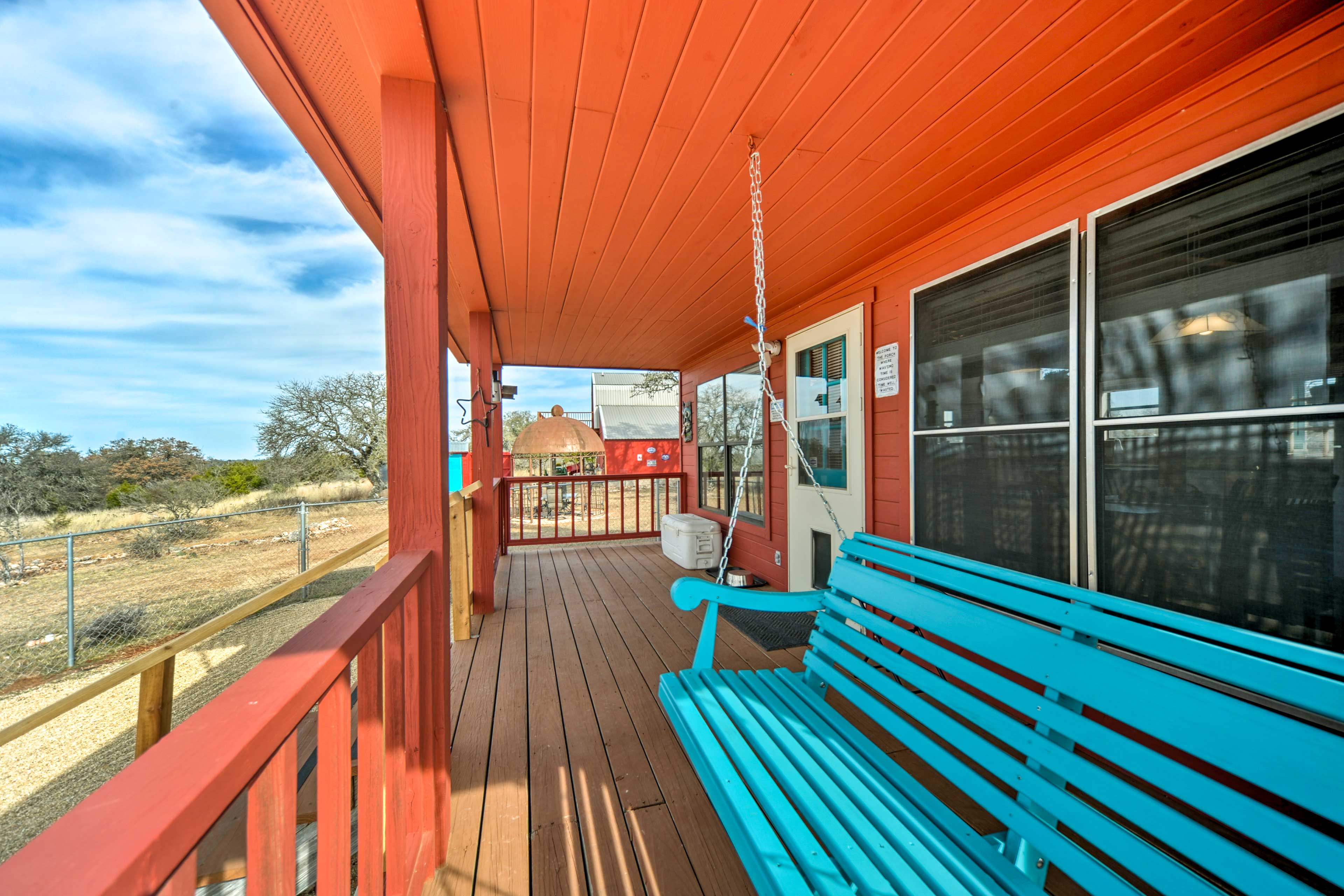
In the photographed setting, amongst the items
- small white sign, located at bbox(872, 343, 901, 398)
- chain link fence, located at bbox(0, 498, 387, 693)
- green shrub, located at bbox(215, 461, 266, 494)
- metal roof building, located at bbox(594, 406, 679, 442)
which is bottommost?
chain link fence, located at bbox(0, 498, 387, 693)

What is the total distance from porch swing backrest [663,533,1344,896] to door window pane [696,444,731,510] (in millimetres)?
3677

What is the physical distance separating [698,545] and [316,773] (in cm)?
397

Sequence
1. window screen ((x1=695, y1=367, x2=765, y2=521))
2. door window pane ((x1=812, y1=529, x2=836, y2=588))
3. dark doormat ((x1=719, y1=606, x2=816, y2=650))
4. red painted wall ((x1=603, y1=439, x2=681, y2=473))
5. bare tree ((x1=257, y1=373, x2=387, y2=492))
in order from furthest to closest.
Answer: red painted wall ((x1=603, y1=439, x2=681, y2=473)) → bare tree ((x1=257, y1=373, x2=387, y2=492)) → window screen ((x1=695, y1=367, x2=765, y2=521)) → door window pane ((x1=812, y1=529, x2=836, y2=588)) → dark doormat ((x1=719, y1=606, x2=816, y2=650))

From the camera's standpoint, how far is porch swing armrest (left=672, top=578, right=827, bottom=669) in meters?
1.79

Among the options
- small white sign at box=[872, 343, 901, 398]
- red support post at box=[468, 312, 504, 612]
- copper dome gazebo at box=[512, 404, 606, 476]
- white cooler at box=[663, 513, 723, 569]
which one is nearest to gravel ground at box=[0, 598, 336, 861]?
red support post at box=[468, 312, 504, 612]

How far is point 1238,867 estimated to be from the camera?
784 mm

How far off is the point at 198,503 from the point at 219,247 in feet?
25.0

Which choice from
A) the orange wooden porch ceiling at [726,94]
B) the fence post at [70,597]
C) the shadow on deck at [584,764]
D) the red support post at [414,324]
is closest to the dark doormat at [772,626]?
the shadow on deck at [584,764]

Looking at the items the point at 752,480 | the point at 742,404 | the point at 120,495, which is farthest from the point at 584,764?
the point at 120,495

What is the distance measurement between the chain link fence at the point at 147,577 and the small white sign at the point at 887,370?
318 cm

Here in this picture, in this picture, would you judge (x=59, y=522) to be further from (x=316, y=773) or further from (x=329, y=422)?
(x=316, y=773)

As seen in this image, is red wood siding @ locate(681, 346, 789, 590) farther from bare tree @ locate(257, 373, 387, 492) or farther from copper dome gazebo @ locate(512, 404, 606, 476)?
bare tree @ locate(257, 373, 387, 492)

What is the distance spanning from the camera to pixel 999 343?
87.8 inches

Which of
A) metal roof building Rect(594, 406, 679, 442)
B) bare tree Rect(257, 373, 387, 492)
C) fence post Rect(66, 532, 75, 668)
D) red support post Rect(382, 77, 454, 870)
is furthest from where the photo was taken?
metal roof building Rect(594, 406, 679, 442)
